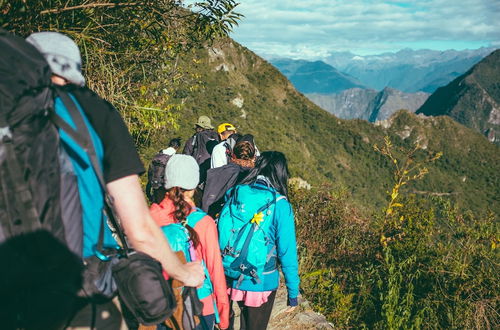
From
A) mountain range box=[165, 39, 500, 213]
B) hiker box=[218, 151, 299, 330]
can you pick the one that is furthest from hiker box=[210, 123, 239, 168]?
mountain range box=[165, 39, 500, 213]

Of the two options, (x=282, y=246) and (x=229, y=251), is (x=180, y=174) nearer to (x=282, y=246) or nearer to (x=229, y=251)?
(x=229, y=251)

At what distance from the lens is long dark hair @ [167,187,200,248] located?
2232mm

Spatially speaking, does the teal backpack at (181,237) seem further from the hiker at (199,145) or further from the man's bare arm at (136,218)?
the hiker at (199,145)

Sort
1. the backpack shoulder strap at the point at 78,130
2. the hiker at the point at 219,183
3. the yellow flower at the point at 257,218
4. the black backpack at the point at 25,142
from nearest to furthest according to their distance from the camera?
the black backpack at the point at 25,142
the backpack shoulder strap at the point at 78,130
the yellow flower at the point at 257,218
the hiker at the point at 219,183

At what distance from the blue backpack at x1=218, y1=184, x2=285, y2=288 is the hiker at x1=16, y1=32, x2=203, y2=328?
1.24 meters

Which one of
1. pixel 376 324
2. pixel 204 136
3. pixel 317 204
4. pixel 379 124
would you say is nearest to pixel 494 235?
pixel 376 324

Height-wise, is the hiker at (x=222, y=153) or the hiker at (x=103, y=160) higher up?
the hiker at (x=103, y=160)

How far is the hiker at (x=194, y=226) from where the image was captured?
2270 millimetres

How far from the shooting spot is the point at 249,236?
104 inches

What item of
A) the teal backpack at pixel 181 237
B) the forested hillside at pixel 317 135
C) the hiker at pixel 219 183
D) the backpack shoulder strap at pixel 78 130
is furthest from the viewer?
the forested hillside at pixel 317 135

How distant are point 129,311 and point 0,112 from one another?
3.05 feet

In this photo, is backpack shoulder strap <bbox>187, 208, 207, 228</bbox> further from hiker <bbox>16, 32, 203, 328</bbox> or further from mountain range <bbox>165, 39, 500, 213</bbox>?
mountain range <bbox>165, 39, 500, 213</bbox>

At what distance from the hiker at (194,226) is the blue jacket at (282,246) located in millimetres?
388

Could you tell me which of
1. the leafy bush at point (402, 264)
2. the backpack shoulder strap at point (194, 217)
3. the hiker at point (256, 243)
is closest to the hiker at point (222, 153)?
the hiker at point (256, 243)
